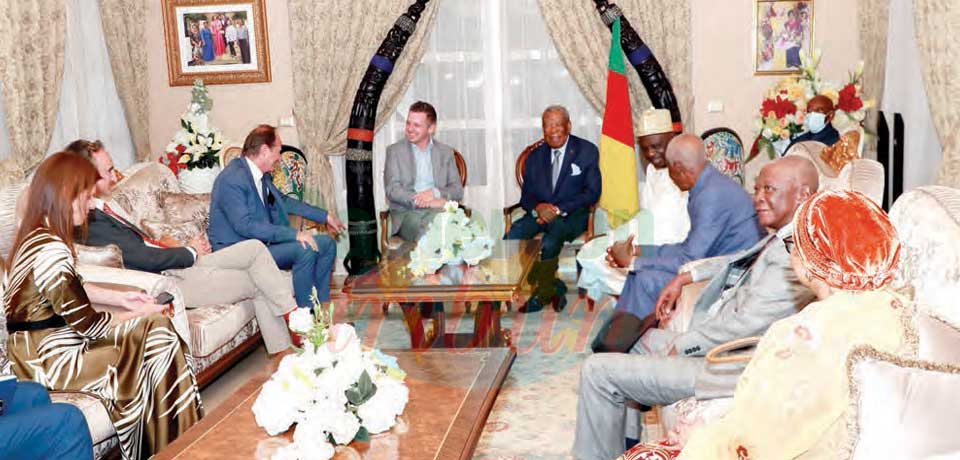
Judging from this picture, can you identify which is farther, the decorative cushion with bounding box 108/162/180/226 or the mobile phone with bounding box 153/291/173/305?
the decorative cushion with bounding box 108/162/180/226

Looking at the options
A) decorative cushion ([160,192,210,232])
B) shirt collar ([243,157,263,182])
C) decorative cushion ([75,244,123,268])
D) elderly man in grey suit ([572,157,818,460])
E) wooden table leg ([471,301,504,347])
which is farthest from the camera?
decorative cushion ([160,192,210,232])

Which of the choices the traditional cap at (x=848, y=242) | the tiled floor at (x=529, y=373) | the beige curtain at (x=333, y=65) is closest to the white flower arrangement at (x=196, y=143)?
the beige curtain at (x=333, y=65)

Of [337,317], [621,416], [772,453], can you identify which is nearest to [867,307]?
[772,453]

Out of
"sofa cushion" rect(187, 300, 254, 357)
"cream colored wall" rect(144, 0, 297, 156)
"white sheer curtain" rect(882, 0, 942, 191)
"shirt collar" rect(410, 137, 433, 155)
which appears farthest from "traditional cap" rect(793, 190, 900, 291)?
"cream colored wall" rect(144, 0, 297, 156)

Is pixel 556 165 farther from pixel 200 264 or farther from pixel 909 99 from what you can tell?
pixel 200 264

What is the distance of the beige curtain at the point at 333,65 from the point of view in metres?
8.18

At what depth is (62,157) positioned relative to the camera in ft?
12.8

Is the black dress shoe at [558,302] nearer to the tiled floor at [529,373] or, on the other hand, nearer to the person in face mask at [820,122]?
the tiled floor at [529,373]

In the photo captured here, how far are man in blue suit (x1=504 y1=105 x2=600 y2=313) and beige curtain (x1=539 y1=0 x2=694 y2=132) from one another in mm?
871

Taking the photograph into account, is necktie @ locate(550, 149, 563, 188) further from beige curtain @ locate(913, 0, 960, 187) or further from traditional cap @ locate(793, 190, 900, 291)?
traditional cap @ locate(793, 190, 900, 291)

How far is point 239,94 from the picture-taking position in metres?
8.52

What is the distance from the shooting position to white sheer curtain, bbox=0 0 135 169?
7562mm

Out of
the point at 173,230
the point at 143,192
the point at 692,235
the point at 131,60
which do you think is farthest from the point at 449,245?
the point at 131,60

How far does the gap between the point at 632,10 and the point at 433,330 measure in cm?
→ 355
